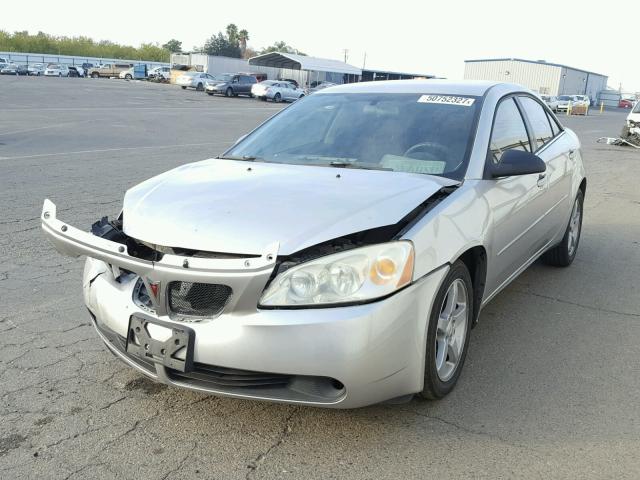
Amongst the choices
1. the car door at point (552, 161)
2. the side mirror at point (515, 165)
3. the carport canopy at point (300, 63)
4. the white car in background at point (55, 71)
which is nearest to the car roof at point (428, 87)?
the car door at point (552, 161)

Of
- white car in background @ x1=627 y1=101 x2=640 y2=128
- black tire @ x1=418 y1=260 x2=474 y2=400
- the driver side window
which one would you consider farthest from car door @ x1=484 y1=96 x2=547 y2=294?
white car in background @ x1=627 y1=101 x2=640 y2=128

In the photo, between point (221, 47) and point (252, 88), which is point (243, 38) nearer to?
point (221, 47)

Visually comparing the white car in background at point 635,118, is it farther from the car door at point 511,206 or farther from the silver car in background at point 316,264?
the silver car in background at point 316,264

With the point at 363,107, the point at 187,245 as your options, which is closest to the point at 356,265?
the point at 187,245

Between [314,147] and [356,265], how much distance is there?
60.8 inches

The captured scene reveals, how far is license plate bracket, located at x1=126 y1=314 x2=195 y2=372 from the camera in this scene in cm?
272

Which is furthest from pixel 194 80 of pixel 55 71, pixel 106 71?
pixel 106 71

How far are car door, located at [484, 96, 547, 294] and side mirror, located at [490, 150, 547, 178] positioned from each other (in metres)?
0.07

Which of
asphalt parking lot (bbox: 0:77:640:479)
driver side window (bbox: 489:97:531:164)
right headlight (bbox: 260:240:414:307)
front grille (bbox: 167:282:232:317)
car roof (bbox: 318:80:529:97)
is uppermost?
car roof (bbox: 318:80:529:97)

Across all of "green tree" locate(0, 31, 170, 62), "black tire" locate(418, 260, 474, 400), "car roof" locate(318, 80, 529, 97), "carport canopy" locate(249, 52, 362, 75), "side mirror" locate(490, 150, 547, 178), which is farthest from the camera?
"green tree" locate(0, 31, 170, 62)

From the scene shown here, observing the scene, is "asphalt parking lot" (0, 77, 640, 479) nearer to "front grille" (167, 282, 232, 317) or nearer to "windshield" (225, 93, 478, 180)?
"front grille" (167, 282, 232, 317)

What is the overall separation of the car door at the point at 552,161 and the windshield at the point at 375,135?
98 cm

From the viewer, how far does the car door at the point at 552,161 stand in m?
4.89

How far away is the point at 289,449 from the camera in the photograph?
2.85m
